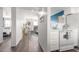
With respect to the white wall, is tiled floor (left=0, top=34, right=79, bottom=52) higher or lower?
lower

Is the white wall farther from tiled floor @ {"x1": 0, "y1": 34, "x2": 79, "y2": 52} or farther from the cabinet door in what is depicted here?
the cabinet door

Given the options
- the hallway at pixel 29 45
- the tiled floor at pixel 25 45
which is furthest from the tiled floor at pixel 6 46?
the hallway at pixel 29 45

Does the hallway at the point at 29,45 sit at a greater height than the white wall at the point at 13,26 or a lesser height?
lesser

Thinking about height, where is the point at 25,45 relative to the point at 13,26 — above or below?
below

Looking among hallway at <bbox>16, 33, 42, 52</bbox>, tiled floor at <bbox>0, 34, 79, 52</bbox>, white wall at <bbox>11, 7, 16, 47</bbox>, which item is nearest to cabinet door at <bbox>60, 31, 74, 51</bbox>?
tiled floor at <bbox>0, 34, 79, 52</bbox>

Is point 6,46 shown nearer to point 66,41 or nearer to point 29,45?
point 29,45

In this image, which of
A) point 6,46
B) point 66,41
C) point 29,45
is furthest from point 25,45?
point 66,41

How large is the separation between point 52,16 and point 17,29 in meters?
0.74

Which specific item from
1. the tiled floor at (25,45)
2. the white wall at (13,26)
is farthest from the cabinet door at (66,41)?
the white wall at (13,26)

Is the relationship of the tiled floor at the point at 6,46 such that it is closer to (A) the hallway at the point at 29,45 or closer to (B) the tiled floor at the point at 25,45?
(B) the tiled floor at the point at 25,45

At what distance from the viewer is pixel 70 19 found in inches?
75.0
